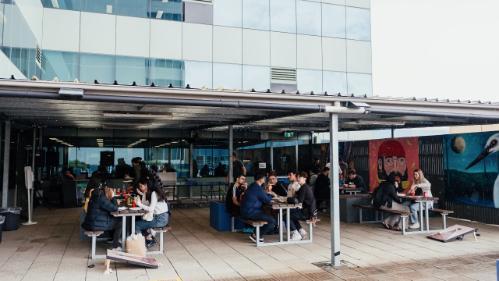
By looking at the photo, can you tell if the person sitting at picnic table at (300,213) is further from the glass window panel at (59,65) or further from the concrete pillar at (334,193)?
the glass window panel at (59,65)

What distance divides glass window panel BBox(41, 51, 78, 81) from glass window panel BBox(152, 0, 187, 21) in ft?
12.1

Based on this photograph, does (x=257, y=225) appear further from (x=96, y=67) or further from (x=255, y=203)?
(x=96, y=67)

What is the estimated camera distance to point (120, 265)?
6.79m

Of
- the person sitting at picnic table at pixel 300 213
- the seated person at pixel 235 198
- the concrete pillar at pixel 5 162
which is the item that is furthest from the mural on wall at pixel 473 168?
the concrete pillar at pixel 5 162

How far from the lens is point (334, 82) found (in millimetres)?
20297

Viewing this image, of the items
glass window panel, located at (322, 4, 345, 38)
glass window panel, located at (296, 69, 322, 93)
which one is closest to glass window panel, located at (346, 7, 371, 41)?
glass window panel, located at (322, 4, 345, 38)

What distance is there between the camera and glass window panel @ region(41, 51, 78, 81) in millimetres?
15953

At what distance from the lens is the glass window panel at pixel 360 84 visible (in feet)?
67.8

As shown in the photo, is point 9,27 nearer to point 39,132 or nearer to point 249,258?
point 39,132

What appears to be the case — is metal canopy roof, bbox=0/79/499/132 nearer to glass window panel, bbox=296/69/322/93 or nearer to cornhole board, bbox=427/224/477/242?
cornhole board, bbox=427/224/477/242

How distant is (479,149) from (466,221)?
1951 millimetres

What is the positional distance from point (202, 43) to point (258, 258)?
42.2ft

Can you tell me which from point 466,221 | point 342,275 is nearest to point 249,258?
point 342,275

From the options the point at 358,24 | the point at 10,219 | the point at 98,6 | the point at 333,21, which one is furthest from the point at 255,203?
the point at 358,24
